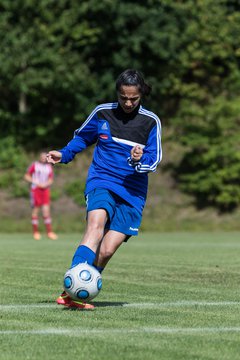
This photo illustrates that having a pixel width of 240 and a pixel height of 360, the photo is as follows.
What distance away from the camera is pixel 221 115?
35.0 m

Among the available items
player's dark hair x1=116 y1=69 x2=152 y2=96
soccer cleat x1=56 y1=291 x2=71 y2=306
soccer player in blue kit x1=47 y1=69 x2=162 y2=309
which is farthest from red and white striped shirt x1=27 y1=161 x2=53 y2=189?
soccer cleat x1=56 y1=291 x2=71 y2=306

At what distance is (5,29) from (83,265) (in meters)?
26.6

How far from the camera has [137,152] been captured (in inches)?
342

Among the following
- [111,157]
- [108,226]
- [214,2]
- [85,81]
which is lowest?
[108,226]

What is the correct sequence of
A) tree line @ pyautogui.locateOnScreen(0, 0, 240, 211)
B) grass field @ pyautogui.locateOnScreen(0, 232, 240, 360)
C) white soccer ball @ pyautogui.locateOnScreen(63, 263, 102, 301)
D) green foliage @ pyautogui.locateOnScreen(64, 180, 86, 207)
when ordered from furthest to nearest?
green foliage @ pyautogui.locateOnScreen(64, 180, 86, 207)
tree line @ pyautogui.locateOnScreen(0, 0, 240, 211)
white soccer ball @ pyautogui.locateOnScreen(63, 263, 102, 301)
grass field @ pyautogui.locateOnScreen(0, 232, 240, 360)

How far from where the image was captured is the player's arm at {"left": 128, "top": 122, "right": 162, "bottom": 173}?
28.6ft

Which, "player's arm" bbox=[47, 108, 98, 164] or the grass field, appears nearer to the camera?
the grass field

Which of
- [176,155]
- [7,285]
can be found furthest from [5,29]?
[7,285]

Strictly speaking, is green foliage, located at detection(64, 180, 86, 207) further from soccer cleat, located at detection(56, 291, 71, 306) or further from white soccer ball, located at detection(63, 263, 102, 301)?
white soccer ball, located at detection(63, 263, 102, 301)

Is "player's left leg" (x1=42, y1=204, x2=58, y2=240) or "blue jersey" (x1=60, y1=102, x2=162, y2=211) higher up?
"blue jersey" (x1=60, y1=102, x2=162, y2=211)

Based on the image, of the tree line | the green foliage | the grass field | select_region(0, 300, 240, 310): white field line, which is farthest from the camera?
the green foliage

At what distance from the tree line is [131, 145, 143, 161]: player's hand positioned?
83.6 feet

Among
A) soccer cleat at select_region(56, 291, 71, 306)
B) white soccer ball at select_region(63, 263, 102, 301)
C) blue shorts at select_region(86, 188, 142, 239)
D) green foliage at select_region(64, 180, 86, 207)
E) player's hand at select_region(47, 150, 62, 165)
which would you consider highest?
player's hand at select_region(47, 150, 62, 165)

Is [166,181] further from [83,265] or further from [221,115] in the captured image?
[83,265]
